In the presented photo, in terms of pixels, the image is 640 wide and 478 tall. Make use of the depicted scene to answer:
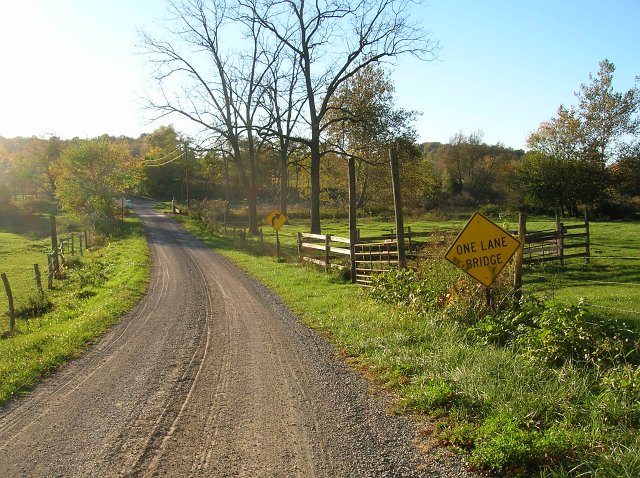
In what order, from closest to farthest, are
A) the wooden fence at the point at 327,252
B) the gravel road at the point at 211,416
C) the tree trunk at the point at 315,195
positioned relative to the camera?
the gravel road at the point at 211,416 → the wooden fence at the point at 327,252 → the tree trunk at the point at 315,195

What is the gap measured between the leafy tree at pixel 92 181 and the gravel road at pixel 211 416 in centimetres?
3666

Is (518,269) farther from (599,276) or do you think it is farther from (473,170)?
(473,170)

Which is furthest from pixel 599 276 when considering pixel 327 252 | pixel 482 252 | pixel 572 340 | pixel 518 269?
pixel 572 340

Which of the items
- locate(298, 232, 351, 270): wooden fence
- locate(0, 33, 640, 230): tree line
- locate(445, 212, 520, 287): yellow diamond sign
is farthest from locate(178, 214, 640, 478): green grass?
locate(0, 33, 640, 230): tree line

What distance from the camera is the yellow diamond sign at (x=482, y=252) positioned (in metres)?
8.08

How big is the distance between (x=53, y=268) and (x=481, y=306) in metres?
20.2

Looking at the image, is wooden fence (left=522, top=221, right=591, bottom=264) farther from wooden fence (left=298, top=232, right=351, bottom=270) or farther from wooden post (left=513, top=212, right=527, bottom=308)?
wooden post (left=513, top=212, right=527, bottom=308)

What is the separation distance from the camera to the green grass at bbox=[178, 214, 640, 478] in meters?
4.14

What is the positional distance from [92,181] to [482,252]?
4470 cm

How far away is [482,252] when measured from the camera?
26.6 ft

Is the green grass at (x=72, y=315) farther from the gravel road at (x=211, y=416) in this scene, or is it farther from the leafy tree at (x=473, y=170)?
the leafy tree at (x=473, y=170)

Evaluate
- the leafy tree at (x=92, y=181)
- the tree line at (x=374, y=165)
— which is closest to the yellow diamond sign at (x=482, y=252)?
the tree line at (x=374, y=165)

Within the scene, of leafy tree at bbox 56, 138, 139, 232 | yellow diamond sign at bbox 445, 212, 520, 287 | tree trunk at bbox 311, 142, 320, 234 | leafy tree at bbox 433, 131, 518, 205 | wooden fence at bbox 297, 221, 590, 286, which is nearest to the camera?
yellow diamond sign at bbox 445, 212, 520, 287

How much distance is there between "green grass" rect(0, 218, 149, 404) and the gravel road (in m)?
0.37
